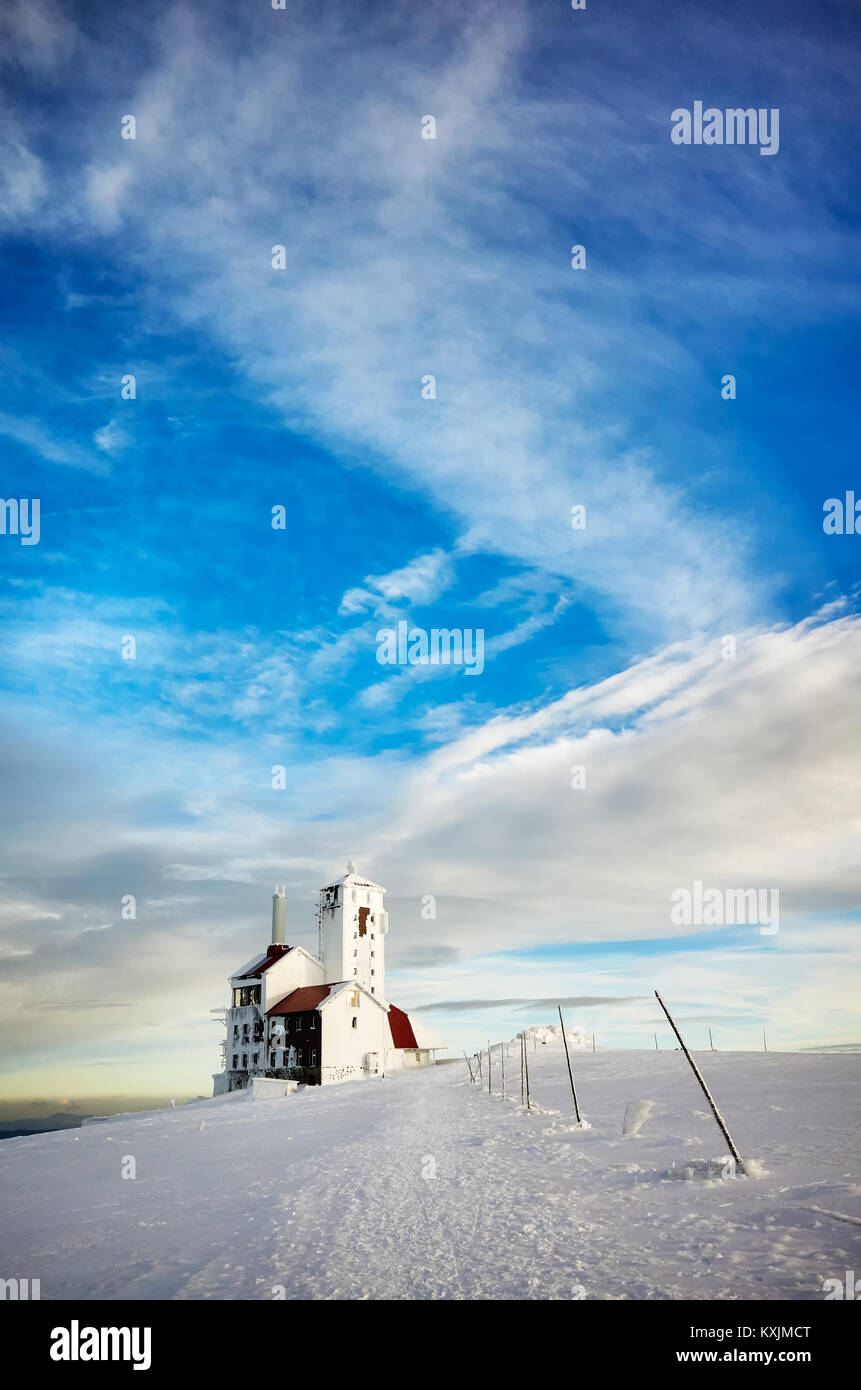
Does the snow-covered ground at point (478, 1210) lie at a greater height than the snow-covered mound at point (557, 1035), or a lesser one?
greater

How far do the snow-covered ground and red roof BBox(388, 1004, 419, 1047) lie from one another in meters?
57.8

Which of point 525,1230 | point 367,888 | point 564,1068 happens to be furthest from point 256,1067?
point 525,1230

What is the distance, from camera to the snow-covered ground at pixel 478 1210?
8.47 m

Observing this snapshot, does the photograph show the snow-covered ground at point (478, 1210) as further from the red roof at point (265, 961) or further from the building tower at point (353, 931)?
the building tower at point (353, 931)

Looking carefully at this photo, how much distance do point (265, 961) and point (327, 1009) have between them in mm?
14539

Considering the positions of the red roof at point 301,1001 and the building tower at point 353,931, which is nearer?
the red roof at point 301,1001

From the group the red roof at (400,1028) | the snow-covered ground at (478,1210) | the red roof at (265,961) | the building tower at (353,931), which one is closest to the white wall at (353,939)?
the building tower at (353,931)

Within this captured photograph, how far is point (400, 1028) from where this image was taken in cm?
8412

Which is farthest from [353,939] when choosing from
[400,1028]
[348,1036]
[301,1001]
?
[348,1036]

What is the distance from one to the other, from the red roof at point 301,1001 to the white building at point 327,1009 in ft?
0.42

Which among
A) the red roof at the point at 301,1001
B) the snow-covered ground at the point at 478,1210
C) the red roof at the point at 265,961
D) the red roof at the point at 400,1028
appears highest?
the snow-covered ground at the point at 478,1210

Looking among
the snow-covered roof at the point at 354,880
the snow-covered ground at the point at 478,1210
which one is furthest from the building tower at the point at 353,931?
the snow-covered ground at the point at 478,1210

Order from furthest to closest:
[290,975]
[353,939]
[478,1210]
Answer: [353,939]
[290,975]
[478,1210]

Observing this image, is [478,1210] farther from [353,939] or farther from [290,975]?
[353,939]
